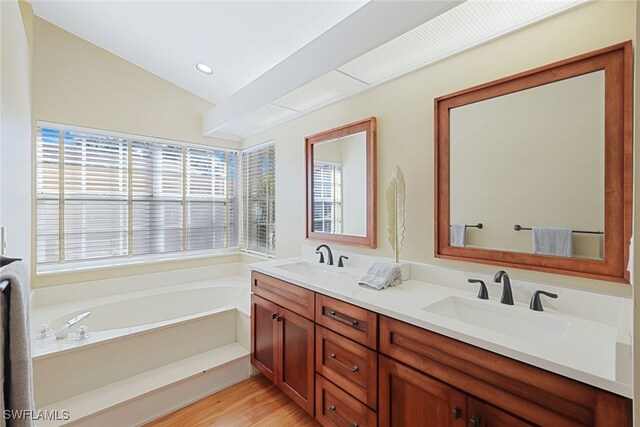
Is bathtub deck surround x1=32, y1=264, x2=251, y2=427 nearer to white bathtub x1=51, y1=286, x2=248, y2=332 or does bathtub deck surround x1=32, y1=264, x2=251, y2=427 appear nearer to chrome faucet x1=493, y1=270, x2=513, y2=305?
white bathtub x1=51, y1=286, x2=248, y2=332

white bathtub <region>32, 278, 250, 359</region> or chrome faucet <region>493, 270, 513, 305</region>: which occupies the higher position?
chrome faucet <region>493, 270, 513, 305</region>

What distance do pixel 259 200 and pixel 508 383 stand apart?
3017mm

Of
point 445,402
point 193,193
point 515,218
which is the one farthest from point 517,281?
point 193,193

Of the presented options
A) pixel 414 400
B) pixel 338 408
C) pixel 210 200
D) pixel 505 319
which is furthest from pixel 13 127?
pixel 505 319

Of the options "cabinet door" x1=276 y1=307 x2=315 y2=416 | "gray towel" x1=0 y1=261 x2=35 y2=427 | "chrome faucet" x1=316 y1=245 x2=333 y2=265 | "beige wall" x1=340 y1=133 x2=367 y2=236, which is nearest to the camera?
"gray towel" x1=0 y1=261 x2=35 y2=427

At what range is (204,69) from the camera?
273cm

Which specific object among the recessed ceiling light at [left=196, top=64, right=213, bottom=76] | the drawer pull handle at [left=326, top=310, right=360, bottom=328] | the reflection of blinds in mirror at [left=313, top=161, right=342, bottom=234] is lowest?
the drawer pull handle at [left=326, top=310, right=360, bottom=328]

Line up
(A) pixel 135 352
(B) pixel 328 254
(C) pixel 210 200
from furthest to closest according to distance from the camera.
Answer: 1. (C) pixel 210 200
2. (B) pixel 328 254
3. (A) pixel 135 352

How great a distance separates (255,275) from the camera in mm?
2246

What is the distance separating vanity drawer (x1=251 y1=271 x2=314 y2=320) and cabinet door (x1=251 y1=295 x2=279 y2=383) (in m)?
0.06

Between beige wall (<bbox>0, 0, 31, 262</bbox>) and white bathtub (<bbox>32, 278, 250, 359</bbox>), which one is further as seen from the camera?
white bathtub (<bbox>32, 278, 250, 359</bbox>)

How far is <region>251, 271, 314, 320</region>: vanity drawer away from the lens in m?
1.74

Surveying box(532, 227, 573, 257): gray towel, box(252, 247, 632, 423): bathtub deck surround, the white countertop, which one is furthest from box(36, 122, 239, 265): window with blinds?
box(532, 227, 573, 257): gray towel

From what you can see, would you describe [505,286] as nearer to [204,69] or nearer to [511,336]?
[511,336]
